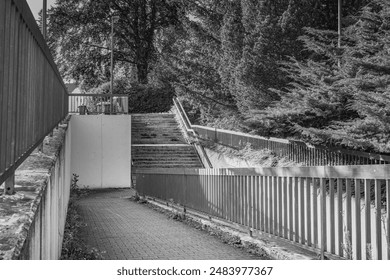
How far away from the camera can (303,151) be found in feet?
51.3

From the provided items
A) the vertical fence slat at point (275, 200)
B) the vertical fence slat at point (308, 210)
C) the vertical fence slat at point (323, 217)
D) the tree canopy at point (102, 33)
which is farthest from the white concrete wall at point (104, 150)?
the vertical fence slat at point (323, 217)

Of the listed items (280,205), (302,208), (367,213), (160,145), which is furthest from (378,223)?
(160,145)

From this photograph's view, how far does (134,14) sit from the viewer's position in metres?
41.8

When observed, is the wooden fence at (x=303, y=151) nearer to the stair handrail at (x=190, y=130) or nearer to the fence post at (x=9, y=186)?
the stair handrail at (x=190, y=130)

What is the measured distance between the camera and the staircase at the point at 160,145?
25156mm

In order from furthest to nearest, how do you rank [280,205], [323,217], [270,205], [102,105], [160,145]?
[102,105] < [160,145] < [270,205] < [280,205] < [323,217]

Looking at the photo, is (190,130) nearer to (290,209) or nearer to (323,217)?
(290,209)

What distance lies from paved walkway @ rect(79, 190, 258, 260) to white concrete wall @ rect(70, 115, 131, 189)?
42.3ft

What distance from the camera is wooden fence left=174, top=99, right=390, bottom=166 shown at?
1295cm

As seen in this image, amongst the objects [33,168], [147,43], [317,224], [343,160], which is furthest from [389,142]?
[147,43]

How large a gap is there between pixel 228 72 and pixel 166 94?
55.1ft

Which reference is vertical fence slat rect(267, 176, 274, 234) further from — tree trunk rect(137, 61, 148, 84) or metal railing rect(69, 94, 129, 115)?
tree trunk rect(137, 61, 148, 84)

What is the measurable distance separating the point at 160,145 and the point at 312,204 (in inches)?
866

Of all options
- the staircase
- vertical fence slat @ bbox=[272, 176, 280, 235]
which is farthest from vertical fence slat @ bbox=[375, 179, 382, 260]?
the staircase
